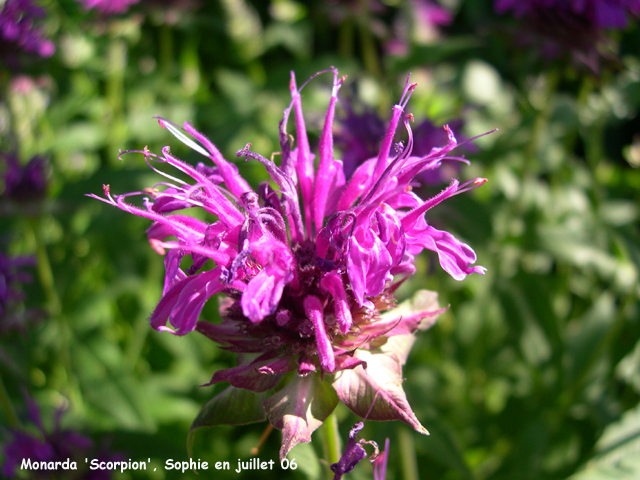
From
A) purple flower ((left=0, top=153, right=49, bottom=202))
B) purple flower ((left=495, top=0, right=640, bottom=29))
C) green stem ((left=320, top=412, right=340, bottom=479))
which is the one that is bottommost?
purple flower ((left=0, top=153, right=49, bottom=202))

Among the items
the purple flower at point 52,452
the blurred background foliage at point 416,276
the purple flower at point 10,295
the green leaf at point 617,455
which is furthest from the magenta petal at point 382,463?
the purple flower at point 10,295

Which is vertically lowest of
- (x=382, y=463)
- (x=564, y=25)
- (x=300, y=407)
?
(x=382, y=463)

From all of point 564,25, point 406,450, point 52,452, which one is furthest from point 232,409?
point 564,25

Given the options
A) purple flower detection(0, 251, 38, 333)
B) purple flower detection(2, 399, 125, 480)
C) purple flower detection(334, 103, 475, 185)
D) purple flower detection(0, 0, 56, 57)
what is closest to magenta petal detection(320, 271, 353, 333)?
purple flower detection(334, 103, 475, 185)

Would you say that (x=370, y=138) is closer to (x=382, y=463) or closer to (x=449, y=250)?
(x=449, y=250)

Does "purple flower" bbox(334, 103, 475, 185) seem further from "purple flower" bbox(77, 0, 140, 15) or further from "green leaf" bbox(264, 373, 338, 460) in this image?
"purple flower" bbox(77, 0, 140, 15)

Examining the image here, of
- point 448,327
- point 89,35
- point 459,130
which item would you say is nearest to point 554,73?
point 459,130

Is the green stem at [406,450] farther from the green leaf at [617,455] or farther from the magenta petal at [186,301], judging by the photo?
the magenta petal at [186,301]
